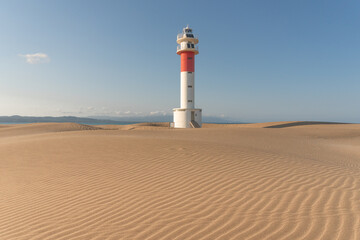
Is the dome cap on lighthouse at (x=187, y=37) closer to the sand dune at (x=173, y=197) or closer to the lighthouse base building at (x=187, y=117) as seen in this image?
the lighthouse base building at (x=187, y=117)

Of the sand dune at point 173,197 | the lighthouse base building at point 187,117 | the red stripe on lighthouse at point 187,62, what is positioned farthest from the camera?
the red stripe on lighthouse at point 187,62

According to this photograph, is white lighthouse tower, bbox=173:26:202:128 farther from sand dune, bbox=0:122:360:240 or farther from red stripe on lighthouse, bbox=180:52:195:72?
sand dune, bbox=0:122:360:240

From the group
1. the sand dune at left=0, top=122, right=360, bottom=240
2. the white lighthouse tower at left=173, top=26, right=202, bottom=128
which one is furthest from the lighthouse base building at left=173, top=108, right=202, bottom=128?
the sand dune at left=0, top=122, right=360, bottom=240

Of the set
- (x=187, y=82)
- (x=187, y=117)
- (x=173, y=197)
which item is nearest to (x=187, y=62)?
(x=187, y=82)

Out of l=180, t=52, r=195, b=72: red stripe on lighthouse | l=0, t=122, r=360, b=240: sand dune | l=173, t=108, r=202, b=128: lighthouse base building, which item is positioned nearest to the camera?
l=0, t=122, r=360, b=240: sand dune

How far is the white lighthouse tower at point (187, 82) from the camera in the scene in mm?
27469

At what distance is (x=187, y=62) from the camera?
91.5 ft

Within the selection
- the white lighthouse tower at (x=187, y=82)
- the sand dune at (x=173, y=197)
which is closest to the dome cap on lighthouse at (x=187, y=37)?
the white lighthouse tower at (x=187, y=82)

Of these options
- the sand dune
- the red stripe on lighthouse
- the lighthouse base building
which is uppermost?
the red stripe on lighthouse

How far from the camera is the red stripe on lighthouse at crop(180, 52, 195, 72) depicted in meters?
27.9

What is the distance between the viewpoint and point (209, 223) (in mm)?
3457

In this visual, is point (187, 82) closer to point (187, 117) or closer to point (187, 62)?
point (187, 62)

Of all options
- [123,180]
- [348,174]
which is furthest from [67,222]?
[348,174]

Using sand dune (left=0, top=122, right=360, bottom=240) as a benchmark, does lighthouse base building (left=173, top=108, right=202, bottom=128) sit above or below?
above
